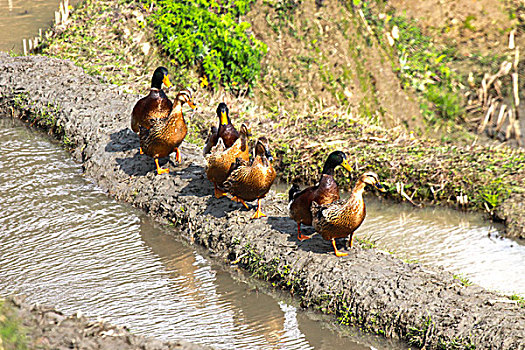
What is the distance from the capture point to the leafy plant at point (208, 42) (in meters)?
11.5

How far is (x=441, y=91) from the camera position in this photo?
14641 millimetres

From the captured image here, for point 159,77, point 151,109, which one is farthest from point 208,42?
point 151,109

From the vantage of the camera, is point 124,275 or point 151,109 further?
point 151,109

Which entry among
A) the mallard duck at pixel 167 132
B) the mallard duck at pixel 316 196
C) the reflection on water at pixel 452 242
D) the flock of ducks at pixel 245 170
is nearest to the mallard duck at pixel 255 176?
the flock of ducks at pixel 245 170

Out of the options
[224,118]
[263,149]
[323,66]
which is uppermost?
[323,66]

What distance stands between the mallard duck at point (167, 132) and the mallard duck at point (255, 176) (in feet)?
3.63

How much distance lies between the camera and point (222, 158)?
6.73 m

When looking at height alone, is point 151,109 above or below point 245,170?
above

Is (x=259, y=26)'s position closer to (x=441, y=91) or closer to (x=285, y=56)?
(x=285, y=56)

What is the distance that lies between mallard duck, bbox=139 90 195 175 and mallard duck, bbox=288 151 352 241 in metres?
1.75

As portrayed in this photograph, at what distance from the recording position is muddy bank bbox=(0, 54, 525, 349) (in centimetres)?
536

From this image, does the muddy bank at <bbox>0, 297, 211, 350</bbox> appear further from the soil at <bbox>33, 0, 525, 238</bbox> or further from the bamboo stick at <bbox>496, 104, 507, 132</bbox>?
the bamboo stick at <bbox>496, 104, 507, 132</bbox>

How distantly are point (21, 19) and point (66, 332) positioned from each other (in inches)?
408

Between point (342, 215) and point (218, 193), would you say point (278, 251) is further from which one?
point (218, 193)
